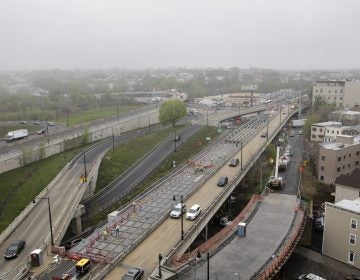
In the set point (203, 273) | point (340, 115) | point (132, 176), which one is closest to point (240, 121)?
point (340, 115)

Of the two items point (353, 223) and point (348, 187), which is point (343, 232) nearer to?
point (353, 223)

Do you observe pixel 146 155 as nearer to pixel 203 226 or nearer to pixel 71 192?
pixel 71 192

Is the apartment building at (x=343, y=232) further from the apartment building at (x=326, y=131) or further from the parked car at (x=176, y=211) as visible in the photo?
the apartment building at (x=326, y=131)

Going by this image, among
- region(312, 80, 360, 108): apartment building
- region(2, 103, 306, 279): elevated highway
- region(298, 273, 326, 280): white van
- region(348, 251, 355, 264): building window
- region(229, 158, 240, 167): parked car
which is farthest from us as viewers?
region(312, 80, 360, 108): apartment building

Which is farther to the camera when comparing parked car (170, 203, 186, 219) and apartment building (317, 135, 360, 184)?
apartment building (317, 135, 360, 184)

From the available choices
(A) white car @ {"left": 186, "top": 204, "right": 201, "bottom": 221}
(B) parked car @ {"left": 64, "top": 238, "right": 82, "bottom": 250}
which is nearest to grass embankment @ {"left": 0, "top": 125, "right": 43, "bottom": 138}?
(B) parked car @ {"left": 64, "top": 238, "right": 82, "bottom": 250}

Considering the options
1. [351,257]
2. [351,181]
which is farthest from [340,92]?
[351,257]

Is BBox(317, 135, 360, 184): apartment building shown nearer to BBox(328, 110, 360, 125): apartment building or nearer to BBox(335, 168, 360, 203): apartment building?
BBox(335, 168, 360, 203): apartment building
